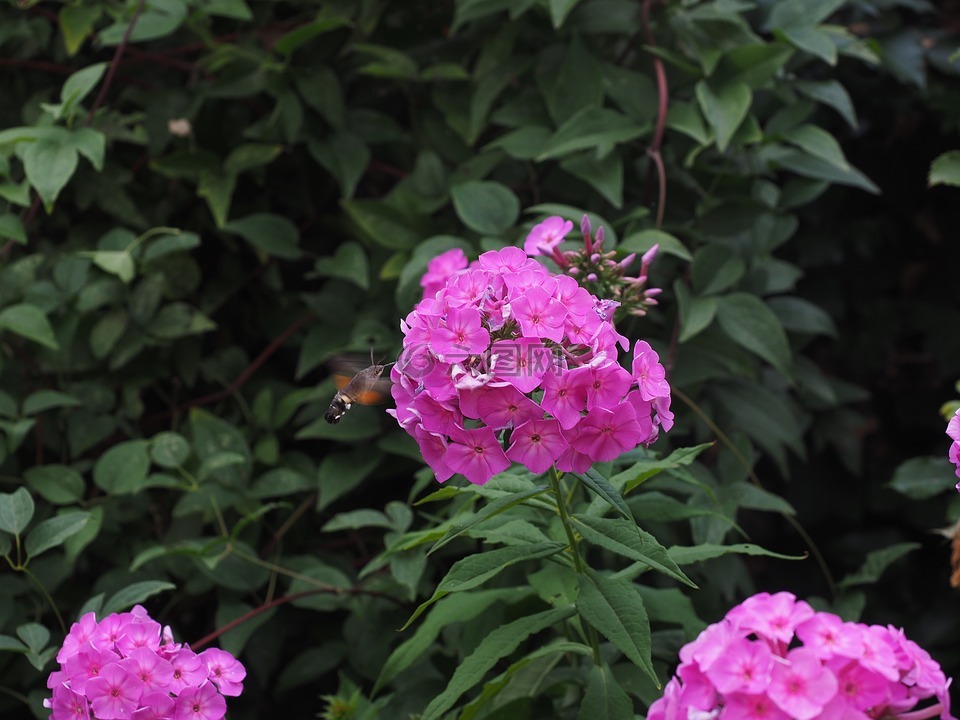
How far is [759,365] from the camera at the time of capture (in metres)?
2.60

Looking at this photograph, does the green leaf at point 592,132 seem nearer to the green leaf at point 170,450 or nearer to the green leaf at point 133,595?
the green leaf at point 170,450

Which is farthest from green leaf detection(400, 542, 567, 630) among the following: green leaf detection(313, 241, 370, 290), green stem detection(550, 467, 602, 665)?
green leaf detection(313, 241, 370, 290)

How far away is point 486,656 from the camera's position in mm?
1490

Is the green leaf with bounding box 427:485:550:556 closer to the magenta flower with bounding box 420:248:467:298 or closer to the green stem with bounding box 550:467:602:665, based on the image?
the green stem with bounding box 550:467:602:665

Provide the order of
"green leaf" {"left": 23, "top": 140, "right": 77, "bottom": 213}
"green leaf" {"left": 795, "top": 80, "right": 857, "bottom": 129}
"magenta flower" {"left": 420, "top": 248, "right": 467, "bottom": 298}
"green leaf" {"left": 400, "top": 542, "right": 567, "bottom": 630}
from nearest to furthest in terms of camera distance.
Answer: "green leaf" {"left": 400, "top": 542, "right": 567, "bottom": 630}, "magenta flower" {"left": 420, "top": 248, "right": 467, "bottom": 298}, "green leaf" {"left": 23, "top": 140, "right": 77, "bottom": 213}, "green leaf" {"left": 795, "top": 80, "right": 857, "bottom": 129}

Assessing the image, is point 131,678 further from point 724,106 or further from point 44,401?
point 724,106

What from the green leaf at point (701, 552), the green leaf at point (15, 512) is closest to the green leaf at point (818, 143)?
the green leaf at point (701, 552)

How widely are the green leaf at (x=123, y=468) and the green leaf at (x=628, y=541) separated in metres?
1.21

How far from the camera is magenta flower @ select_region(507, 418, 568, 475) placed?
4.24 ft

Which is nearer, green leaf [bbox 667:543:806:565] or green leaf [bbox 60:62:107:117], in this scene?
green leaf [bbox 667:543:806:565]

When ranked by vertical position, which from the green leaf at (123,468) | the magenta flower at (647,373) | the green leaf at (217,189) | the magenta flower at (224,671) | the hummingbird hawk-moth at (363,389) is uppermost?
the magenta flower at (647,373)

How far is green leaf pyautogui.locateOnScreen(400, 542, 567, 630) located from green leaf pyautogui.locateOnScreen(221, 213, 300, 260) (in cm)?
141

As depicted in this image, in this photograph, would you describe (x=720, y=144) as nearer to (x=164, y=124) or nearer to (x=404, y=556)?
(x=404, y=556)

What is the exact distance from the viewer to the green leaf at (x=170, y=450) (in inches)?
90.4
